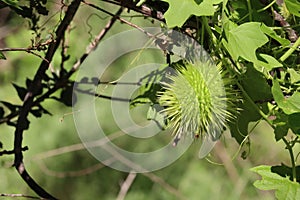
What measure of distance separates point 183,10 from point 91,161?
1925mm

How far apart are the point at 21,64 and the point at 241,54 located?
1968 millimetres

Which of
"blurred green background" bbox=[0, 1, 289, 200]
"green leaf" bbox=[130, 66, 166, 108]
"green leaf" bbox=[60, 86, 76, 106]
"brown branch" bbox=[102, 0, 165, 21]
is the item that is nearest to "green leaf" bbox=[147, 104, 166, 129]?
"green leaf" bbox=[130, 66, 166, 108]

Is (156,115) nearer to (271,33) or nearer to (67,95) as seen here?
(271,33)

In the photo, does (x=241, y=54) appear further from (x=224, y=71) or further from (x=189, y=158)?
(x=189, y=158)

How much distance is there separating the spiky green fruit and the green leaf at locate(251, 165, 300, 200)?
97 millimetres

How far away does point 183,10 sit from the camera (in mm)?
843

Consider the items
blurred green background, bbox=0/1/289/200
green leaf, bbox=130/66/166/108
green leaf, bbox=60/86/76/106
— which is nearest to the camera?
green leaf, bbox=130/66/166/108

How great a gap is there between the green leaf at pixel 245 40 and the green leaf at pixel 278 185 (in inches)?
Result: 7.3

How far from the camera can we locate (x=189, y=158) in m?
2.82

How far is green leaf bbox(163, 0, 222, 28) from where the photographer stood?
84cm

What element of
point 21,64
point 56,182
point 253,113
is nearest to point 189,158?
point 56,182

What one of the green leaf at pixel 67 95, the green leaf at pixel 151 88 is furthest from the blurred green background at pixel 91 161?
the green leaf at pixel 151 88

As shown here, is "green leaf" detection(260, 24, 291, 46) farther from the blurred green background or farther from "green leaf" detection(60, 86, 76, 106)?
the blurred green background

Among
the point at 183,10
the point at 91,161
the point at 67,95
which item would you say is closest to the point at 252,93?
the point at 183,10
